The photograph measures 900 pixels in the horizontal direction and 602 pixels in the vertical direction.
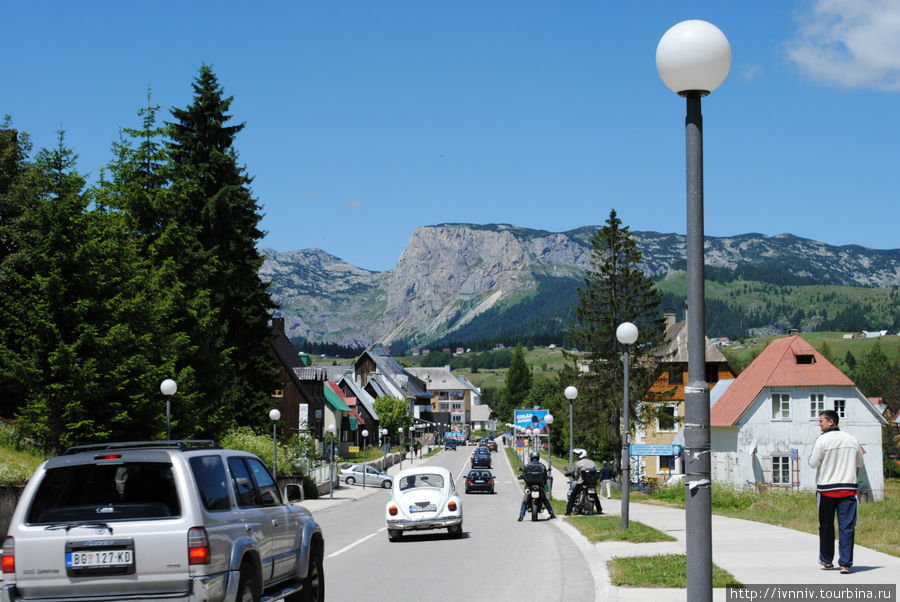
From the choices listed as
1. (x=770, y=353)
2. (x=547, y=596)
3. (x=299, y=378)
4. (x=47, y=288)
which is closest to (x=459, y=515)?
(x=547, y=596)

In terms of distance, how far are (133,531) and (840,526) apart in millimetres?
7803

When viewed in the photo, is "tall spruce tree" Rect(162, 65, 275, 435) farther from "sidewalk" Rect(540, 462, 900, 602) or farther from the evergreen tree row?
"sidewalk" Rect(540, 462, 900, 602)

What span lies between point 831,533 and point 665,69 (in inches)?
283

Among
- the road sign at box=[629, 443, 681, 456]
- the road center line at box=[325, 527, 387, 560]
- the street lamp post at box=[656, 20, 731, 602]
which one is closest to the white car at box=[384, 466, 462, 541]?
the road center line at box=[325, 527, 387, 560]

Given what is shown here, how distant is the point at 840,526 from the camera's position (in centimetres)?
1064

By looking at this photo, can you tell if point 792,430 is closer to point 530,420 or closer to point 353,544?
point 530,420

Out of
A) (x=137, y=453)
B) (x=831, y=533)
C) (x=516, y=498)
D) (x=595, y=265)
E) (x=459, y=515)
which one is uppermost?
(x=595, y=265)

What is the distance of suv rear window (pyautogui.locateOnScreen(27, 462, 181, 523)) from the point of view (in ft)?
24.5

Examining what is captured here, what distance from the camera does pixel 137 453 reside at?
764 cm

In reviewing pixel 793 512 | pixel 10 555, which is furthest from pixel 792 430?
pixel 10 555

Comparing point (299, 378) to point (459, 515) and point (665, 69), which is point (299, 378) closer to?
point (459, 515)

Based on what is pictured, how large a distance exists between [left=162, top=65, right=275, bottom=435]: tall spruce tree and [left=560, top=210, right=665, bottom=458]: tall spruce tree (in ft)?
83.3

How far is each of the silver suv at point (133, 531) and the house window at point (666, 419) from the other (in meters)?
55.2

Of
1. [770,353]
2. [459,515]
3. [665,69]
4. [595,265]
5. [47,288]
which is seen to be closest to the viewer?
[665,69]
